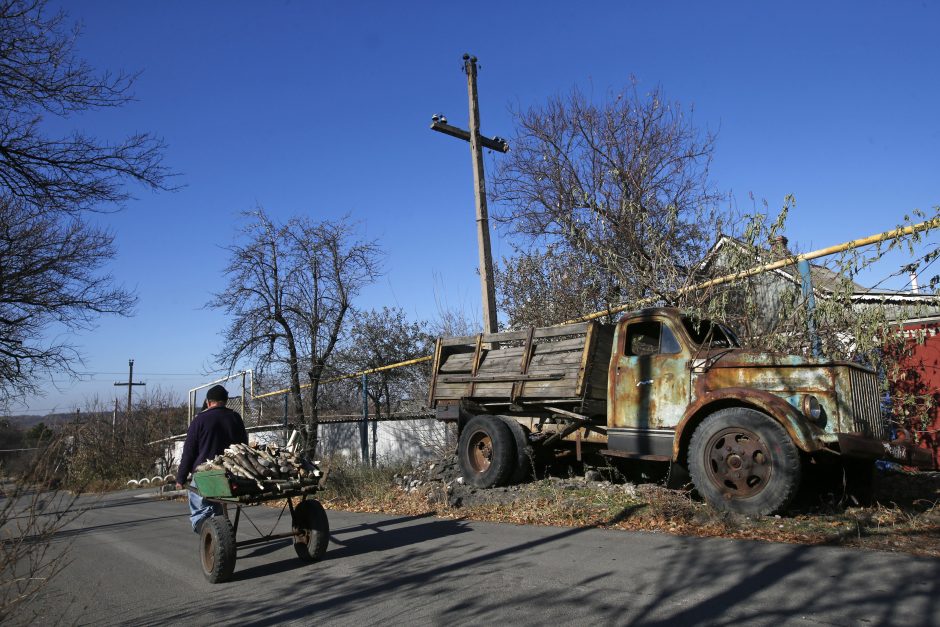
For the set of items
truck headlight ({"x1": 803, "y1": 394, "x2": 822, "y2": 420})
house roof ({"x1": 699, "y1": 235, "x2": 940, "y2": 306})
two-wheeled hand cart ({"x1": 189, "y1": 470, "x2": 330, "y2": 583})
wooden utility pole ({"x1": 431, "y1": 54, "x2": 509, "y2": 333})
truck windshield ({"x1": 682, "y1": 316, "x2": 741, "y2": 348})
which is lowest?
two-wheeled hand cart ({"x1": 189, "y1": 470, "x2": 330, "y2": 583})

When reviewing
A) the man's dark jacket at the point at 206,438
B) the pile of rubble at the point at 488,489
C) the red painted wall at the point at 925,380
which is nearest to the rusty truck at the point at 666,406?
the pile of rubble at the point at 488,489

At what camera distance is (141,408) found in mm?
25812

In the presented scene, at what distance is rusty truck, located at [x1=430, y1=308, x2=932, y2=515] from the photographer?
647cm

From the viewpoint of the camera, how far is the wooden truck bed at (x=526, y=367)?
860 cm

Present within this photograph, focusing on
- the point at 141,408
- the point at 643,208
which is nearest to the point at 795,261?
the point at 643,208

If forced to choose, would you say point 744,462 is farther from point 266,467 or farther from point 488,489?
point 266,467

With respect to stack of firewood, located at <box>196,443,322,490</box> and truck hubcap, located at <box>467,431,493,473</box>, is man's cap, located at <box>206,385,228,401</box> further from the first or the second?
truck hubcap, located at <box>467,431,493,473</box>

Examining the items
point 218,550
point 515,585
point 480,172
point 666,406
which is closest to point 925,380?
point 666,406

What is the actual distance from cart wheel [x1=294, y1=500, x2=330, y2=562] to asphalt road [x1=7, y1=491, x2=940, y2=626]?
13cm

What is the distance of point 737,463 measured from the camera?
6648mm

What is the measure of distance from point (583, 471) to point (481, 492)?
70.5 inches

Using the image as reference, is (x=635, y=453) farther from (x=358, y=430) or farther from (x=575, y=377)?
(x=358, y=430)

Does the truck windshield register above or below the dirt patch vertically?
above

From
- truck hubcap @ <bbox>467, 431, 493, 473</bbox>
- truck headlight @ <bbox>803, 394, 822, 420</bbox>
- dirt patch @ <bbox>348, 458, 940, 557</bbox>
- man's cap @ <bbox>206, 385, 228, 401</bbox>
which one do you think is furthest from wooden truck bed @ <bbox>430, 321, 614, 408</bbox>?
man's cap @ <bbox>206, 385, 228, 401</bbox>
